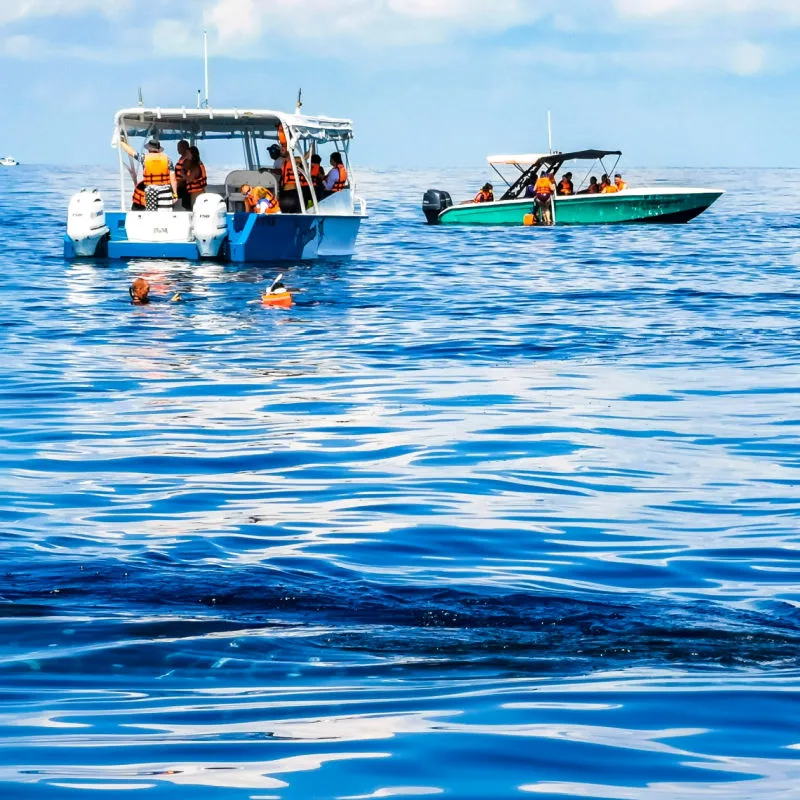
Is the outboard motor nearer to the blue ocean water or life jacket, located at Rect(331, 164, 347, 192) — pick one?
life jacket, located at Rect(331, 164, 347, 192)

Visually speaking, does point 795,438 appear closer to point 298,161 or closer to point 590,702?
point 590,702

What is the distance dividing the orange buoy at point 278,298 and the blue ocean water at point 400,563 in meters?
2.58

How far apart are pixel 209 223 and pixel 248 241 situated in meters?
0.81

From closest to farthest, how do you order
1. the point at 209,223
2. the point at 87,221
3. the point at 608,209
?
1. the point at 209,223
2. the point at 87,221
3. the point at 608,209

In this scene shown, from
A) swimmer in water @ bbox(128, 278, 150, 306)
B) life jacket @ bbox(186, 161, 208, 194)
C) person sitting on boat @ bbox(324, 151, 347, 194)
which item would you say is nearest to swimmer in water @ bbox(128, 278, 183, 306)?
swimmer in water @ bbox(128, 278, 150, 306)

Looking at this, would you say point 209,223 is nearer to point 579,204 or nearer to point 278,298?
point 278,298

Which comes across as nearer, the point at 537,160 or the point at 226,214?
the point at 226,214

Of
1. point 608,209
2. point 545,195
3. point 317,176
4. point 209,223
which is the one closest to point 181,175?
point 209,223

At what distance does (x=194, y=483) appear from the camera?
356 inches

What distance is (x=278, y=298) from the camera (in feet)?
67.1

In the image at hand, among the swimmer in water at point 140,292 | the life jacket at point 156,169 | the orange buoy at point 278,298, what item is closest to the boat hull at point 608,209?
the life jacket at point 156,169

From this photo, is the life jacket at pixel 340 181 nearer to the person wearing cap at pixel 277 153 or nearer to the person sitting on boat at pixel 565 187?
the person wearing cap at pixel 277 153

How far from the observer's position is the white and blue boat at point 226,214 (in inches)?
1022

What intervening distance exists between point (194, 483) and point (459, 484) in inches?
65.2
